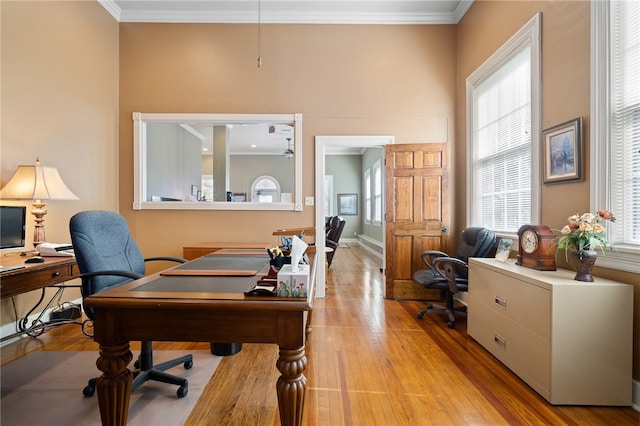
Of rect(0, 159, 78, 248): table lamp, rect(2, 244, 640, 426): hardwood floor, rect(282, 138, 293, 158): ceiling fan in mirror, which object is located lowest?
rect(2, 244, 640, 426): hardwood floor

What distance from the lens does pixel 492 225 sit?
3.34 meters

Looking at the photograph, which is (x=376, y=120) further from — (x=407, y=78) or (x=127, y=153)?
(x=127, y=153)

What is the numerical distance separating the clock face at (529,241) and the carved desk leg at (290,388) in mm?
1972

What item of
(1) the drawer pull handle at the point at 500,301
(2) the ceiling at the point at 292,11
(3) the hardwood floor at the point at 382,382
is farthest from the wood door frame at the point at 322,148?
(1) the drawer pull handle at the point at 500,301

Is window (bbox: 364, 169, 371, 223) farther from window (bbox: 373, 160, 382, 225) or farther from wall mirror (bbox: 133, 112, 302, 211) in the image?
wall mirror (bbox: 133, 112, 302, 211)

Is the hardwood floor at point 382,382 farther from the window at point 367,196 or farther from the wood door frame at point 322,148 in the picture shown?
the window at point 367,196

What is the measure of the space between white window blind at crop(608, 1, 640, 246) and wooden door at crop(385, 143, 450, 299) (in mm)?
1951

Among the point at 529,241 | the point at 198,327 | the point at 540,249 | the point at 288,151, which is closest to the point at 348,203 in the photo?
the point at 288,151

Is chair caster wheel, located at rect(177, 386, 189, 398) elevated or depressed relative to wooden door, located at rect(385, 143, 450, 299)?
depressed

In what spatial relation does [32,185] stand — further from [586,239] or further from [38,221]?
[586,239]

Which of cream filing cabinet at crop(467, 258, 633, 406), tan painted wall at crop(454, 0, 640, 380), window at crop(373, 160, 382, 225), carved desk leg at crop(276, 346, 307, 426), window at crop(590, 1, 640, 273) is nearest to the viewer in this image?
carved desk leg at crop(276, 346, 307, 426)

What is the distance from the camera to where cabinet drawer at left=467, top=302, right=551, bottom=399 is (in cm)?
183

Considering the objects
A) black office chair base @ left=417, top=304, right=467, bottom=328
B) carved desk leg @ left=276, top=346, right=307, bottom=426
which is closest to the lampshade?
carved desk leg @ left=276, top=346, right=307, bottom=426

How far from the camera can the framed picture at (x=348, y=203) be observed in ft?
33.9
